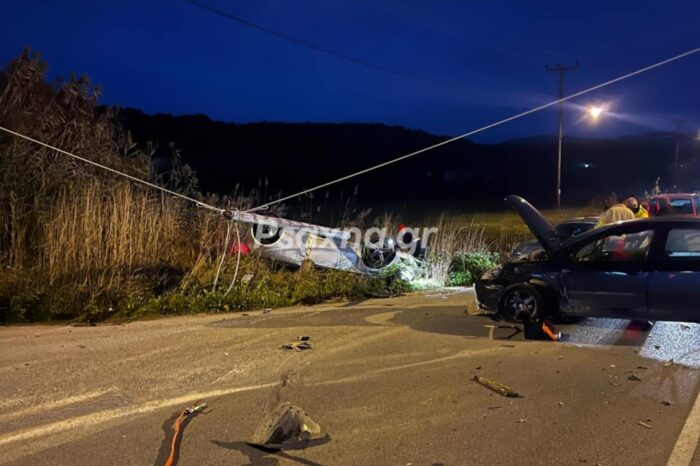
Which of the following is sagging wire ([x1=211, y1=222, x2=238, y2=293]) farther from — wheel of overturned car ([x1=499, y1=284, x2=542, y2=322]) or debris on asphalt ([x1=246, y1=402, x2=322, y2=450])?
debris on asphalt ([x1=246, y1=402, x2=322, y2=450])

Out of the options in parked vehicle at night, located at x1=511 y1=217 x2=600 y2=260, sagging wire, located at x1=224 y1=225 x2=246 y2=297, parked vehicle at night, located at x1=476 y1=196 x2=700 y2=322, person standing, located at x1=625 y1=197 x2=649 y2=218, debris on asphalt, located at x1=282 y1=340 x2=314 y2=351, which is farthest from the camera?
parked vehicle at night, located at x1=511 y1=217 x2=600 y2=260

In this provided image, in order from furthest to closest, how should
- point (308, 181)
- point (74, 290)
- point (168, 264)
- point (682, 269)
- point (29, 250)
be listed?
point (308, 181), point (168, 264), point (29, 250), point (74, 290), point (682, 269)

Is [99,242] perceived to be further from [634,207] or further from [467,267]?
[634,207]

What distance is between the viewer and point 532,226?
8.18m

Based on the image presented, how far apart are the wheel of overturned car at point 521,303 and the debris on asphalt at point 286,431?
390 centimetres

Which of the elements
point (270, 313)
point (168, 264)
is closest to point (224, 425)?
point (270, 313)

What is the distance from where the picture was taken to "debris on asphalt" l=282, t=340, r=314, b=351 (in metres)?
7.08

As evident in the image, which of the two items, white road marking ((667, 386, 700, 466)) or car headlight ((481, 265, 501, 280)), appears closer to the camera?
white road marking ((667, 386, 700, 466))

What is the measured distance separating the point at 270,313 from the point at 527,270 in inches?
154

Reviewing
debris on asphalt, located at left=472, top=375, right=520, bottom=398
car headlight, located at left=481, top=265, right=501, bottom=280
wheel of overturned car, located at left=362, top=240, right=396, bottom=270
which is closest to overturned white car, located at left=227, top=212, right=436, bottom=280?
wheel of overturned car, located at left=362, top=240, right=396, bottom=270

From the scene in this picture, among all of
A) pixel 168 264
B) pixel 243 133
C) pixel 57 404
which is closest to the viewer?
pixel 57 404

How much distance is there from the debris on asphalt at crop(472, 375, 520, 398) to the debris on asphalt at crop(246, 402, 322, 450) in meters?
1.80

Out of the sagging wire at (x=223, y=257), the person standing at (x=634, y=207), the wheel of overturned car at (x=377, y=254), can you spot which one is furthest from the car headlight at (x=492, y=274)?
the person standing at (x=634, y=207)

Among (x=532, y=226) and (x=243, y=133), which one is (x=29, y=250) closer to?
(x=532, y=226)
